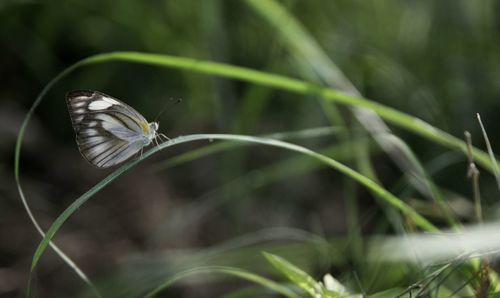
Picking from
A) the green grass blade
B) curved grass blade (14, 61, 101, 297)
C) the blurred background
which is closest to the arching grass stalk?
curved grass blade (14, 61, 101, 297)

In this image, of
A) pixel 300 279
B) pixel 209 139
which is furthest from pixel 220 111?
pixel 300 279

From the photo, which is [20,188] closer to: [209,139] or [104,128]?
[104,128]

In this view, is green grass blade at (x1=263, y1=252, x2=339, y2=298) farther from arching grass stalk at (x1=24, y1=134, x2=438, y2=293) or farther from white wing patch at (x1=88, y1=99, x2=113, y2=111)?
white wing patch at (x1=88, y1=99, x2=113, y2=111)

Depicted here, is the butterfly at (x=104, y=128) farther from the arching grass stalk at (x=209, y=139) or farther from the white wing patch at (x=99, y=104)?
the arching grass stalk at (x=209, y=139)

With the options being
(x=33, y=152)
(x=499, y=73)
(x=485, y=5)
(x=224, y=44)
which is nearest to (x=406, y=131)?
(x=499, y=73)

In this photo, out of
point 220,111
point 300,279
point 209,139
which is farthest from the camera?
point 220,111

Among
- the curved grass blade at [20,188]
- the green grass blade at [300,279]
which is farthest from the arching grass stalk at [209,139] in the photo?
the green grass blade at [300,279]
